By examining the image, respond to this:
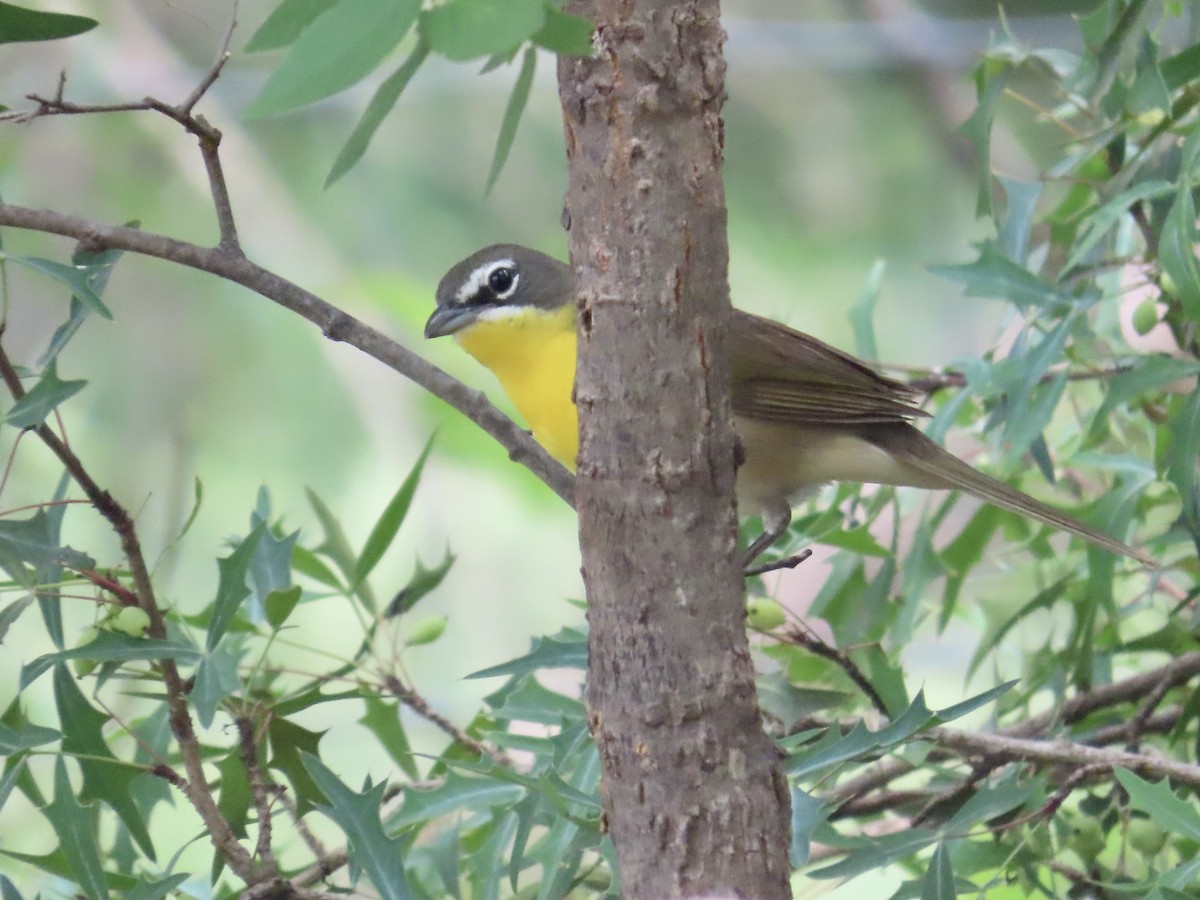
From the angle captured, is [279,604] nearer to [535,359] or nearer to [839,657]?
[839,657]

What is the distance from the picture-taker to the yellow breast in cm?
135

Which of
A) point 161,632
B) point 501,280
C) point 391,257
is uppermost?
point 391,257

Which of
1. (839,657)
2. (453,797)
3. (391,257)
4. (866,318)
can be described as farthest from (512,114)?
(391,257)

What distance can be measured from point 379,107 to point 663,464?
237 mm

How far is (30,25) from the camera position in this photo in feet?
2.35

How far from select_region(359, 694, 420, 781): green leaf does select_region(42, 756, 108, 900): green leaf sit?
31 centimetres

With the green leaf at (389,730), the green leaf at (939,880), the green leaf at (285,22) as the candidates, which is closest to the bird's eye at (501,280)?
the green leaf at (389,730)

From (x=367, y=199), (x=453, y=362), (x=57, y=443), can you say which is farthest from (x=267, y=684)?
(x=367, y=199)

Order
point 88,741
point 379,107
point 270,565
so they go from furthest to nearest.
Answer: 1. point 270,565
2. point 88,741
3. point 379,107

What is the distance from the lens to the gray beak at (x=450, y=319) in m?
1.43

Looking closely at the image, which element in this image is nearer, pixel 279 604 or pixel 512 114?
pixel 512 114

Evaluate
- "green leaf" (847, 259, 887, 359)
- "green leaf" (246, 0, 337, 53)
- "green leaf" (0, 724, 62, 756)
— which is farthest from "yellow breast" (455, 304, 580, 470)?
"green leaf" (246, 0, 337, 53)

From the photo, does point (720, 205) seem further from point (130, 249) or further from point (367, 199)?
point (367, 199)

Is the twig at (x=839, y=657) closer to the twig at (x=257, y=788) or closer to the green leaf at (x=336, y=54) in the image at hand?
the twig at (x=257, y=788)
